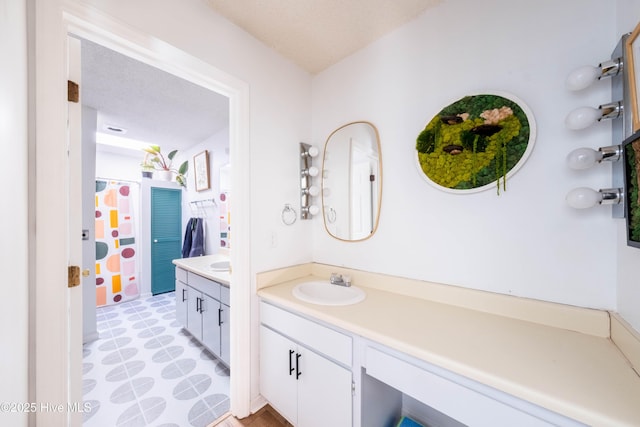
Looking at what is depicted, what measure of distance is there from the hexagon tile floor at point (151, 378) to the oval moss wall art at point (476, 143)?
2031 millimetres

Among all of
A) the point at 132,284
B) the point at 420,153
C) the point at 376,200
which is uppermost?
the point at 420,153

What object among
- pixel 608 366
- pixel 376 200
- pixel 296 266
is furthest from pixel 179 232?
pixel 608 366

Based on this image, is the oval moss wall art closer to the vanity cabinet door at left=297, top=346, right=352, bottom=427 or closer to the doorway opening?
the vanity cabinet door at left=297, top=346, right=352, bottom=427

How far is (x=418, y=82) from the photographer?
135cm

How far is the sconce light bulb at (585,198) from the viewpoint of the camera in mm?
821

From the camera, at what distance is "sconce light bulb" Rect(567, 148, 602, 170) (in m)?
0.83

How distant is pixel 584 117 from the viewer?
2.73 feet

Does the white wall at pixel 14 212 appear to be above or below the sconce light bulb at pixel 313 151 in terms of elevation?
below

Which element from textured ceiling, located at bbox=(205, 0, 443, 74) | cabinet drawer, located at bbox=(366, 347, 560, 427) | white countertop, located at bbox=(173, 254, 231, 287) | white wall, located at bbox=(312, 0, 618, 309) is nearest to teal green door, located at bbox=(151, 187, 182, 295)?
white countertop, located at bbox=(173, 254, 231, 287)

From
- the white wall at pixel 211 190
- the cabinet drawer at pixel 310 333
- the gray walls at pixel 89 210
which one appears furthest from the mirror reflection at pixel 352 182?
the gray walls at pixel 89 210

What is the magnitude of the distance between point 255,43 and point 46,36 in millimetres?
1011

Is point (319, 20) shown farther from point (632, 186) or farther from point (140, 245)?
point (140, 245)

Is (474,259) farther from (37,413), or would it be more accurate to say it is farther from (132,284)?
(132,284)

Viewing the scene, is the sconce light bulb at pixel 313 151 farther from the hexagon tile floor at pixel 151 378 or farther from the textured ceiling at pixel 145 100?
the hexagon tile floor at pixel 151 378
